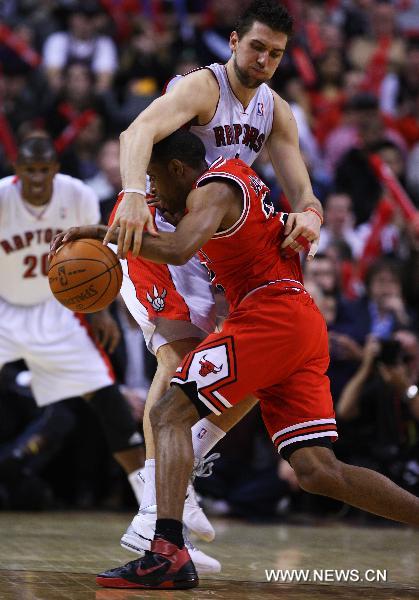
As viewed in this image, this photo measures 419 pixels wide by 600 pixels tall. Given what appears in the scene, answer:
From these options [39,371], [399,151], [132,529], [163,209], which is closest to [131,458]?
[39,371]

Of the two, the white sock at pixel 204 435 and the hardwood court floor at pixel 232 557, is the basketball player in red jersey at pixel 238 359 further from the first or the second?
the white sock at pixel 204 435

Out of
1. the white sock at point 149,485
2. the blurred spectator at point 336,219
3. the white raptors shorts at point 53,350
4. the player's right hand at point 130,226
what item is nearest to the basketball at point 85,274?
the player's right hand at point 130,226

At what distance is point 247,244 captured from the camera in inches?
186

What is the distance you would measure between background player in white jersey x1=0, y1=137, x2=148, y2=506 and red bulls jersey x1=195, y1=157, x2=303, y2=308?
7.79 ft

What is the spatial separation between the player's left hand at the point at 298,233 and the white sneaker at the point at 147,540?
1.33m

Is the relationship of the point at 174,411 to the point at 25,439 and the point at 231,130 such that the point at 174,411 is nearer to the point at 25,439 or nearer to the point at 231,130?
the point at 231,130

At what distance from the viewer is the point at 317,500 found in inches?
341

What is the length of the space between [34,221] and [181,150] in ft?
8.95

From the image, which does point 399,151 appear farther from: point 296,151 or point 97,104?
point 296,151

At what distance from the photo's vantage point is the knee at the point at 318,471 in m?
4.61

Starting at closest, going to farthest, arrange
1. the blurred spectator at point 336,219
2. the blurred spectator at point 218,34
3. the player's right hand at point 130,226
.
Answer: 1. the player's right hand at point 130,226
2. the blurred spectator at point 336,219
3. the blurred spectator at point 218,34

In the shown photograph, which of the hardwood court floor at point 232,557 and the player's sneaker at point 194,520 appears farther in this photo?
the player's sneaker at point 194,520

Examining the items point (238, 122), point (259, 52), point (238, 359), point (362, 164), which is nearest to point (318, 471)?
point (238, 359)

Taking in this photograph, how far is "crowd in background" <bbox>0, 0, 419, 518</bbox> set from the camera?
841cm
